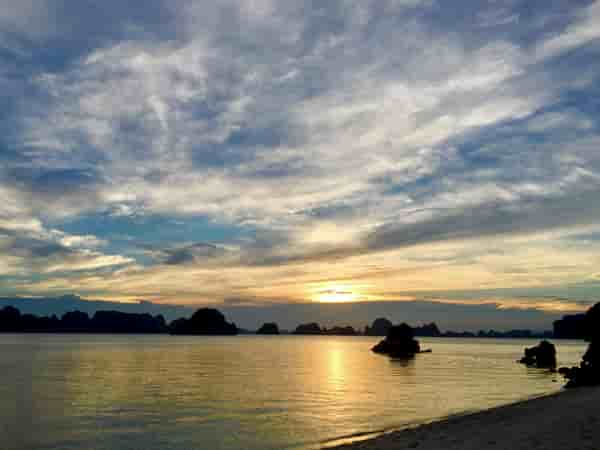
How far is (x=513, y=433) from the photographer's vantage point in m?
25.8

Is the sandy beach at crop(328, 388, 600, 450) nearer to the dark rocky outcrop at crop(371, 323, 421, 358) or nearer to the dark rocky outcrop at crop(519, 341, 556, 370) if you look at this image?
the dark rocky outcrop at crop(519, 341, 556, 370)

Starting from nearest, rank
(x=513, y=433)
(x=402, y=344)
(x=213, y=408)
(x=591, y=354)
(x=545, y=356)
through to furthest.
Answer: (x=513, y=433) → (x=213, y=408) → (x=591, y=354) → (x=545, y=356) → (x=402, y=344)

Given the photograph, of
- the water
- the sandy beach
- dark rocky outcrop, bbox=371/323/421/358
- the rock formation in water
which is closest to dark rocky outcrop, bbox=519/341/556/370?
the water

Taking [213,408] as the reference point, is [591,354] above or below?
above

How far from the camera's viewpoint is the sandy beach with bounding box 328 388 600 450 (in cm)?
2223

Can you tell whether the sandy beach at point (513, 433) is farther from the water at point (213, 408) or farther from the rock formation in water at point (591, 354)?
the rock formation in water at point (591, 354)

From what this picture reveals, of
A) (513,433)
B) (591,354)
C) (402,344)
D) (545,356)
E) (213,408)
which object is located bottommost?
(402,344)

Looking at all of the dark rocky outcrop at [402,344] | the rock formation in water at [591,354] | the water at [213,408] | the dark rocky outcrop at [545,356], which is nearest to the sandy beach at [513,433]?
the water at [213,408]

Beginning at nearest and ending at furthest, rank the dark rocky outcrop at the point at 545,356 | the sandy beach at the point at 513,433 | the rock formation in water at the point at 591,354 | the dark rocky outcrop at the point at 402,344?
the sandy beach at the point at 513,433
the rock formation in water at the point at 591,354
the dark rocky outcrop at the point at 545,356
the dark rocky outcrop at the point at 402,344

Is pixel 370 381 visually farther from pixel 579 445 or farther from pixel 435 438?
pixel 579 445

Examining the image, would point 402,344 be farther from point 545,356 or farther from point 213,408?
point 213,408

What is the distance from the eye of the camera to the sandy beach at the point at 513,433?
875 inches

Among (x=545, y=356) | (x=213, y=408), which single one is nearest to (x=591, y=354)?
(x=213, y=408)

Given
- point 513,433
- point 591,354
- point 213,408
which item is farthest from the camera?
point 591,354
